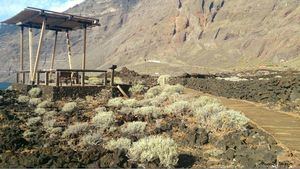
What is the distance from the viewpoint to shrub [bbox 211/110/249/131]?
15508mm

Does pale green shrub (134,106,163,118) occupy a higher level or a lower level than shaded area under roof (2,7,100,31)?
lower

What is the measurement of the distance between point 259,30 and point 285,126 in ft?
496

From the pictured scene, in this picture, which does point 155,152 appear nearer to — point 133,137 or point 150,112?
point 133,137

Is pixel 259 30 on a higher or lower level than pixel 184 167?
higher

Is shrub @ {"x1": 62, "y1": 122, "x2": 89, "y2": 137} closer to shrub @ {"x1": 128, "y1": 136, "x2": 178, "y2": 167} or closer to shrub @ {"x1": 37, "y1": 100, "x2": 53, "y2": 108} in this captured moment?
shrub @ {"x1": 128, "y1": 136, "x2": 178, "y2": 167}

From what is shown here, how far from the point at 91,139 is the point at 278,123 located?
269 inches

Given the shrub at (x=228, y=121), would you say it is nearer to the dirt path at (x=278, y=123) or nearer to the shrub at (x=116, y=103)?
the dirt path at (x=278, y=123)

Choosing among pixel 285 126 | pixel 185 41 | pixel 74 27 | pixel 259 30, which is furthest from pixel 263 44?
pixel 285 126

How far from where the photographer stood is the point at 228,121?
15711mm

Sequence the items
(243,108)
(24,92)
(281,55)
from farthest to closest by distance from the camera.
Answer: (281,55)
(24,92)
(243,108)

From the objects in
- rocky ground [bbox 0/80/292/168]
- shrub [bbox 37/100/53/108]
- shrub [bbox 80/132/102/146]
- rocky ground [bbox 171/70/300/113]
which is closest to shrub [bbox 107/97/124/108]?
rocky ground [bbox 0/80/292/168]

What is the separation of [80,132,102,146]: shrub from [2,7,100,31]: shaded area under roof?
1275cm

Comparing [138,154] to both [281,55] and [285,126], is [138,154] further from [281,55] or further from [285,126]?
[281,55]

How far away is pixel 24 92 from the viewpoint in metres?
26.8
